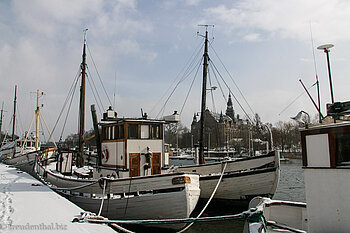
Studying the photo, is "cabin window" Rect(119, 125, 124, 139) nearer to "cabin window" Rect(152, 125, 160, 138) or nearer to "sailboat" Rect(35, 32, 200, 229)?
"sailboat" Rect(35, 32, 200, 229)

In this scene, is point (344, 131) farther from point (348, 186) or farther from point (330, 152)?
point (348, 186)

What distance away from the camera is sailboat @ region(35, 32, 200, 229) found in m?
9.91

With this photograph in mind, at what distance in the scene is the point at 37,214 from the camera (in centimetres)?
725

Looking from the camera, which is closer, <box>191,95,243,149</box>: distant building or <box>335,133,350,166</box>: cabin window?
<box>335,133,350,166</box>: cabin window

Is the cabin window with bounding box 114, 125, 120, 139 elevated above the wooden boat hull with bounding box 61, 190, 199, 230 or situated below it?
above

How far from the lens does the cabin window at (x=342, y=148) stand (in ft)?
16.3

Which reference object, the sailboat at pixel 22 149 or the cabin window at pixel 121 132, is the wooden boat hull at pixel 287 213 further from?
the sailboat at pixel 22 149

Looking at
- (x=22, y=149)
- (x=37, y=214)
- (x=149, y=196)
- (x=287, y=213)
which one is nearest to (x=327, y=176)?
(x=287, y=213)

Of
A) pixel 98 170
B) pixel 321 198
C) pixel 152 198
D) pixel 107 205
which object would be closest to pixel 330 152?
pixel 321 198

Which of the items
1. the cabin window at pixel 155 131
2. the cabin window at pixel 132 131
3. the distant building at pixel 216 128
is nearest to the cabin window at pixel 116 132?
the cabin window at pixel 132 131

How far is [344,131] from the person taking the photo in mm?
4957

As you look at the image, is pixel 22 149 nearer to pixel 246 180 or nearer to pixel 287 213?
pixel 246 180

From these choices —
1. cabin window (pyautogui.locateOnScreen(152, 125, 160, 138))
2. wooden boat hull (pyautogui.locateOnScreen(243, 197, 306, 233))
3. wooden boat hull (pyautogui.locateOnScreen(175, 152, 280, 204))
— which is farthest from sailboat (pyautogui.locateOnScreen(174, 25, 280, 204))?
wooden boat hull (pyautogui.locateOnScreen(243, 197, 306, 233))

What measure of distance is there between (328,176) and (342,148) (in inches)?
23.9
